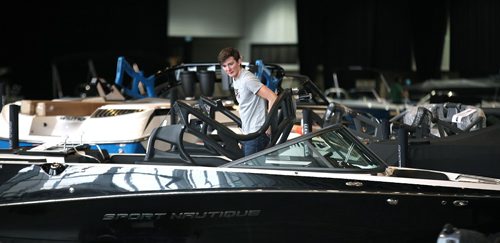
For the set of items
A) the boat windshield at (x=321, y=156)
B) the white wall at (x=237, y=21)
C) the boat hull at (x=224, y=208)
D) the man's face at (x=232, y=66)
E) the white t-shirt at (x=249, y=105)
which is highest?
the white wall at (x=237, y=21)

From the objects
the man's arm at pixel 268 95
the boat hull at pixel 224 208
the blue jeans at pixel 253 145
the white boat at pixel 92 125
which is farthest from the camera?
the white boat at pixel 92 125

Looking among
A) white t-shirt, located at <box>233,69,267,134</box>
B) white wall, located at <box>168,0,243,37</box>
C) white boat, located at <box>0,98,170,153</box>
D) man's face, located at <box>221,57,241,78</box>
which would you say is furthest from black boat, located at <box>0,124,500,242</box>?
white wall, located at <box>168,0,243,37</box>

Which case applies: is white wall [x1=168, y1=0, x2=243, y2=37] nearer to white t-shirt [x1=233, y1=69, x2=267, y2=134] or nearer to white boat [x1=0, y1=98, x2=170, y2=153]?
white boat [x1=0, y1=98, x2=170, y2=153]

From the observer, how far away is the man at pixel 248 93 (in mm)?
4691

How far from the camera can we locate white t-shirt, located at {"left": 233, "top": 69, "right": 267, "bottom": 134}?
4735mm

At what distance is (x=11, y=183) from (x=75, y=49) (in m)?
13.3

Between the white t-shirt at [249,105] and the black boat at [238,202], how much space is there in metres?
0.68

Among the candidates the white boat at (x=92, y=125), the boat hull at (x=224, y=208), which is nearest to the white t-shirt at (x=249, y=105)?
the boat hull at (x=224, y=208)

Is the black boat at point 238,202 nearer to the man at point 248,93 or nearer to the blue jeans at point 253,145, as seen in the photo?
the blue jeans at point 253,145

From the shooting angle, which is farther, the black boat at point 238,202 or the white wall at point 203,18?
the white wall at point 203,18

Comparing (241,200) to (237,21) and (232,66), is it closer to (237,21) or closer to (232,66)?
(232,66)

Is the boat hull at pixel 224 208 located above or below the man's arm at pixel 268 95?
below

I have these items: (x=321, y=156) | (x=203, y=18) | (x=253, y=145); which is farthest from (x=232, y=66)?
(x=203, y=18)

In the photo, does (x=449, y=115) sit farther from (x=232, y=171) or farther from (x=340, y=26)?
(x=340, y=26)
